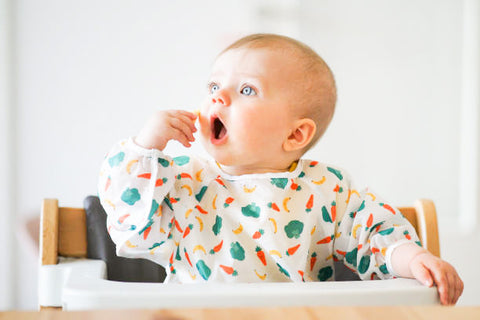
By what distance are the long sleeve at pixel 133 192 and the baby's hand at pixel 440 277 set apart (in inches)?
14.3

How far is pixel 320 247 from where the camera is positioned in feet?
3.06

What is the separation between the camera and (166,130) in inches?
32.8

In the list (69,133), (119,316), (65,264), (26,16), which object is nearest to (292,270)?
(65,264)

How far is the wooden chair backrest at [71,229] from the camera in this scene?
0.86 meters

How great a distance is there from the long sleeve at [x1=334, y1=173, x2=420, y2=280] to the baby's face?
0.16 meters

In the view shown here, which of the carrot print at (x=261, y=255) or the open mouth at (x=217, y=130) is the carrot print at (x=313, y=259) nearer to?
the carrot print at (x=261, y=255)

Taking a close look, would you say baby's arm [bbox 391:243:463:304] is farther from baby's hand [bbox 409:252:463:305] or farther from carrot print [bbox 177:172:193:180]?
carrot print [bbox 177:172:193:180]

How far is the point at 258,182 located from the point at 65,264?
311 mm

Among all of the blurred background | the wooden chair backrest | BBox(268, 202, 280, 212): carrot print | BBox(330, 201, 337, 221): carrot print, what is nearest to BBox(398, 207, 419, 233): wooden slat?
the wooden chair backrest

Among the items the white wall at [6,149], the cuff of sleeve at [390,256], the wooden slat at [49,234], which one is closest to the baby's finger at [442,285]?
the cuff of sleeve at [390,256]

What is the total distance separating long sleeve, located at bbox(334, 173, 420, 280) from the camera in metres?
0.88

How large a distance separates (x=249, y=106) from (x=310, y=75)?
12 cm

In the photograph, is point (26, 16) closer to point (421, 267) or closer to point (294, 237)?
point (294, 237)

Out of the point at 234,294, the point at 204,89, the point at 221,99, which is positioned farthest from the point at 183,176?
the point at 204,89
